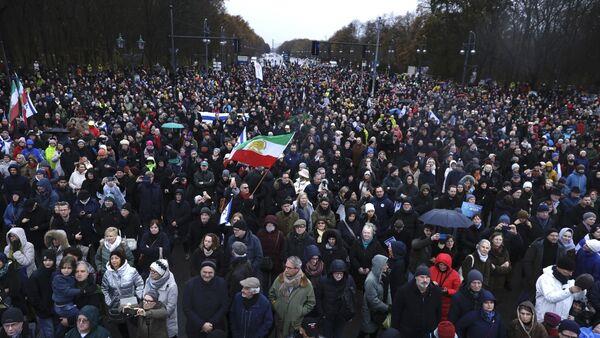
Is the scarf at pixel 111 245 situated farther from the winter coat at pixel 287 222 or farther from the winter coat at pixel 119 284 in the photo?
the winter coat at pixel 287 222

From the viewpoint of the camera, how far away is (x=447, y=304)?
5.34 m

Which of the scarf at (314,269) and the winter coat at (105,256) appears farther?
the winter coat at (105,256)

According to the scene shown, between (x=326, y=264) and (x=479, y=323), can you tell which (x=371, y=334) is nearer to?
(x=326, y=264)

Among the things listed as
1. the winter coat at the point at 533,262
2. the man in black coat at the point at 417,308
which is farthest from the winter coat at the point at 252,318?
the winter coat at the point at 533,262

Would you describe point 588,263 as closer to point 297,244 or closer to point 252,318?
point 297,244

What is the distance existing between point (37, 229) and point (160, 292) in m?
3.21

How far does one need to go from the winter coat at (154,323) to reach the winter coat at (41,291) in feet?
3.58

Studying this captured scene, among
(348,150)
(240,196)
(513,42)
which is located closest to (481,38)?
(513,42)

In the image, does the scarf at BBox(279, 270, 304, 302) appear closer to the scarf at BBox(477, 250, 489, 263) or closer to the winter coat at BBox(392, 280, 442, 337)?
the winter coat at BBox(392, 280, 442, 337)

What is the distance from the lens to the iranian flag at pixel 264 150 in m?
8.19

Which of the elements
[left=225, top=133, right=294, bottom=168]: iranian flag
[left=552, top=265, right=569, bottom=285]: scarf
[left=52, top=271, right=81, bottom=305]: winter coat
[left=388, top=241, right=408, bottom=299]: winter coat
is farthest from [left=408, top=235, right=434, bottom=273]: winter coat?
[left=52, top=271, right=81, bottom=305]: winter coat

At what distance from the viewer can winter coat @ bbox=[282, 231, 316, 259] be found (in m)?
6.29

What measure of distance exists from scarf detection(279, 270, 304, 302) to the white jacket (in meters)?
2.57

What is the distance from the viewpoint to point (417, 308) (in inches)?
191
